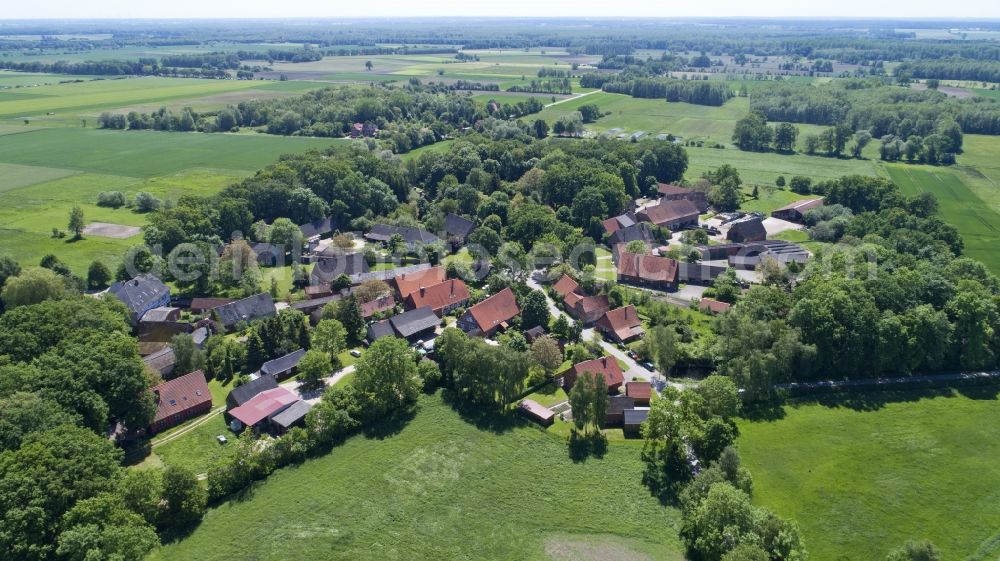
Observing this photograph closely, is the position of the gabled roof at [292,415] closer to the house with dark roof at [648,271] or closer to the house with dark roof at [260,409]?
the house with dark roof at [260,409]

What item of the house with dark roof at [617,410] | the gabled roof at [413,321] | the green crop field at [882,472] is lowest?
the green crop field at [882,472]

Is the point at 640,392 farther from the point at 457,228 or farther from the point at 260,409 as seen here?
the point at 457,228

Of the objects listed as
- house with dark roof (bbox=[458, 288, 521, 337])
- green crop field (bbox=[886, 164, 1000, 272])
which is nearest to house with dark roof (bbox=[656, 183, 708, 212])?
green crop field (bbox=[886, 164, 1000, 272])

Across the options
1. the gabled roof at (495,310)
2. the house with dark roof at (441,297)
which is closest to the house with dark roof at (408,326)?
the house with dark roof at (441,297)

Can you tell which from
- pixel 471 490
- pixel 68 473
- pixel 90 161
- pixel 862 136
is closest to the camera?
pixel 68 473

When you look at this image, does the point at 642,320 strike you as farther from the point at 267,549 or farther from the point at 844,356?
the point at 267,549

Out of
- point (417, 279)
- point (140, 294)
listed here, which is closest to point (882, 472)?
point (417, 279)

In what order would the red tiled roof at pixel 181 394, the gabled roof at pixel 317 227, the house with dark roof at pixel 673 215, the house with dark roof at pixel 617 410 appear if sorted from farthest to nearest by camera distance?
the house with dark roof at pixel 673 215 < the gabled roof at pixel 317 227 < the house with dark roof at pixel 617 410 < the red tiled roof at pixel 181 394

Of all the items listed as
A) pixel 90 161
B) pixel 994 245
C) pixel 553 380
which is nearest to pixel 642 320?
pixel 553 380

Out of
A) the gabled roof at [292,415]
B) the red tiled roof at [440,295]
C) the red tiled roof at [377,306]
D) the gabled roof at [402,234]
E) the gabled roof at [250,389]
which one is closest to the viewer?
the gabled roof at [292,415]
